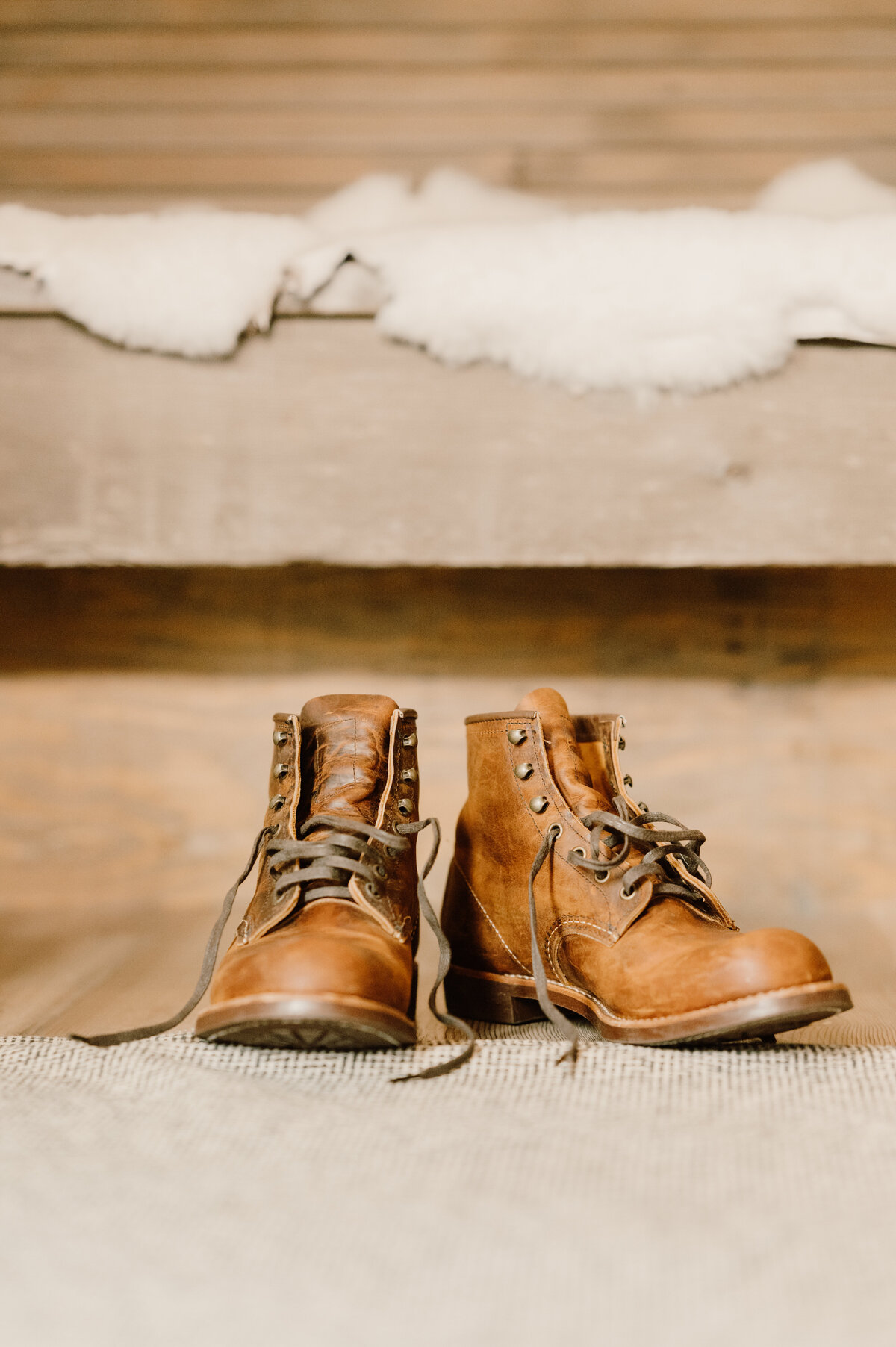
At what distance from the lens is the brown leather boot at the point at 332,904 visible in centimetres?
62

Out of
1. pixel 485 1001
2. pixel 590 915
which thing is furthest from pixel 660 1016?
pixel 485 1001

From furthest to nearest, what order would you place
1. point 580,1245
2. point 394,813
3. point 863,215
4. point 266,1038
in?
1. point 863,215
2. point 394,813
3. point 266,1038
4. point 580,1245

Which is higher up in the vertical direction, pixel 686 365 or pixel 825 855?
pixel 686 365

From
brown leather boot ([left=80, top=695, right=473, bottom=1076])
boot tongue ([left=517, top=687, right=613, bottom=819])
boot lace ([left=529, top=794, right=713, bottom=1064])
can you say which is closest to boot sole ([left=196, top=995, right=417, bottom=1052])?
brown leather boot ([left=80, top=695, right=473, bottom=1076])

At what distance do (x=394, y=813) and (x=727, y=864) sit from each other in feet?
2.35

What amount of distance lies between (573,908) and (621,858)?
0.21ft

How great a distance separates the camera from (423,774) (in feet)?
4.46

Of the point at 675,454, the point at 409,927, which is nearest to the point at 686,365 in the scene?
the point at 675,454

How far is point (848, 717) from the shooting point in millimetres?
1348

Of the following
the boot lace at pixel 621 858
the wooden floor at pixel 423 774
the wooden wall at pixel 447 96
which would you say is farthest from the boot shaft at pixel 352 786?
the wooden wall at pixel 447 96

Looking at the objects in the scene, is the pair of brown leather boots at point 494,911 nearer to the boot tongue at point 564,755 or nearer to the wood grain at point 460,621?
the boot tongue at point 564,755

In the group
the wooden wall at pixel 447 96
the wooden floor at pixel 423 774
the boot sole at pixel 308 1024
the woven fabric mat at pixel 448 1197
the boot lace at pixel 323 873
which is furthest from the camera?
the wooden wall at pixel 447 96

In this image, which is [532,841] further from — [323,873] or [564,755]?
[323,873]

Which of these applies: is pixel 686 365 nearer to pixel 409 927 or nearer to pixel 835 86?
pixel 409 927
